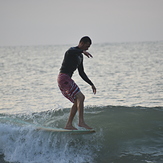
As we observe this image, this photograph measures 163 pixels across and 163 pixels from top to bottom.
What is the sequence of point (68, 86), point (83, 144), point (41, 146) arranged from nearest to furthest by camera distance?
point (68, 86)
point (41, 146)
point (83, 144)

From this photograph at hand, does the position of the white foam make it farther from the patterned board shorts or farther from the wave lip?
the patterned board shorts

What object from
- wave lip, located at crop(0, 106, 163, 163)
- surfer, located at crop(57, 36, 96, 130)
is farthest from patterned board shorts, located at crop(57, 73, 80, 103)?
wave lip, located at crop(0, 106, 163, 163)

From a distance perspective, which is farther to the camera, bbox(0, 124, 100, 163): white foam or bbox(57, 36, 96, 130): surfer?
bbox(0, 124, 100, 163): white foam

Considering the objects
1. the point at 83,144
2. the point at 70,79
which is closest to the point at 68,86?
the point at 70,79

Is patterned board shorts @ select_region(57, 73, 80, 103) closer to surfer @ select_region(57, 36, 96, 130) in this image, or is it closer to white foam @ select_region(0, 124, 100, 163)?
surfer @ select_region(57, 36, 96, 130)

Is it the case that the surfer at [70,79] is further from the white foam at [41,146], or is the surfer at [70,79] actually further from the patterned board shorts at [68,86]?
the white foam at [41,146]

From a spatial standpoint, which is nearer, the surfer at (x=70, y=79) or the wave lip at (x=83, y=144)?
the surfer at (x=70, y=79)

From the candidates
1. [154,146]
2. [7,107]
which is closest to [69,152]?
[154,146]

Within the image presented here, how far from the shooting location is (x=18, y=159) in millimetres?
7297

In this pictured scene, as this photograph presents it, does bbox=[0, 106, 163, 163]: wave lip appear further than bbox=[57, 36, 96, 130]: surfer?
Yes

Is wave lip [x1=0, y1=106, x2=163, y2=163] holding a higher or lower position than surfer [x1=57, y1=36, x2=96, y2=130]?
lower

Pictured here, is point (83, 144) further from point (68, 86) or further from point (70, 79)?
point (70, 79)

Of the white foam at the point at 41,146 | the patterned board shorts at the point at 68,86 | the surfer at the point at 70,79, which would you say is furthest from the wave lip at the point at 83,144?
the patterned board shorts at the point at 68,86

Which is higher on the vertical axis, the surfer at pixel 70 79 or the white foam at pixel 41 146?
the surfer at pixel 70 79
